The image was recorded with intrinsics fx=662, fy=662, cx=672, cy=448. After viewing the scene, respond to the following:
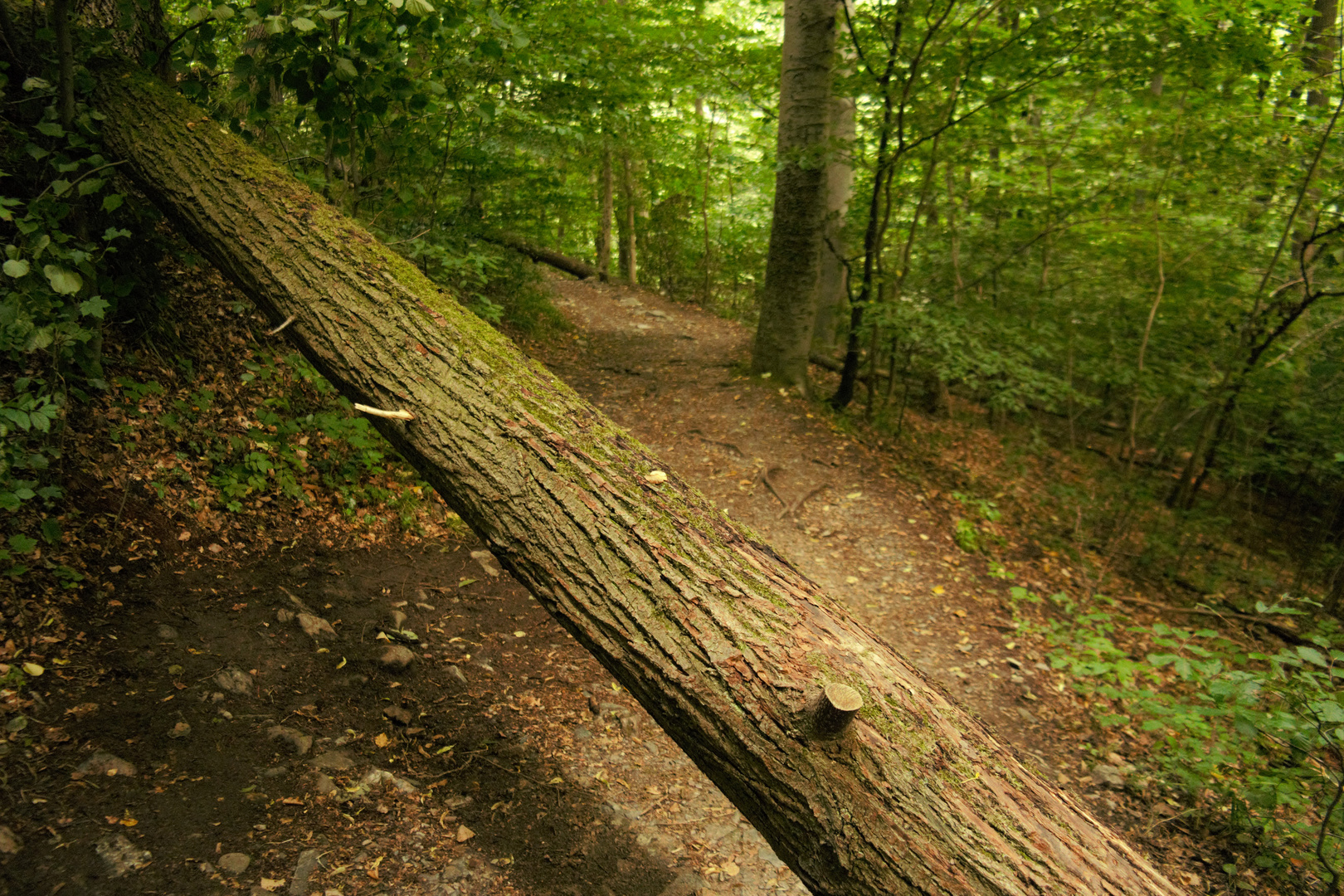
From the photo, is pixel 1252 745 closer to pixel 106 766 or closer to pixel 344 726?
pixel 344 726

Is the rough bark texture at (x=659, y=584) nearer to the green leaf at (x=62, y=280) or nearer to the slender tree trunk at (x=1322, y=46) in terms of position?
the green leaf at (x=62, y=280)

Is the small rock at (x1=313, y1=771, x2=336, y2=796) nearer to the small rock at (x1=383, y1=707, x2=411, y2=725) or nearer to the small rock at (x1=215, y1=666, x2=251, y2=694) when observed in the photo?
the small rock at (x1=383, y1=707, x2=411, y2=725)

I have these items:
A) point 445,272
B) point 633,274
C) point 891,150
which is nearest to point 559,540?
point 445,272

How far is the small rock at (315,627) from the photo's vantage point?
3.10 meters

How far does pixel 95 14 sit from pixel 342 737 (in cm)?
415

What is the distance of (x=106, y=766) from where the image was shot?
216 cm

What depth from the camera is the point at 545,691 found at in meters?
3.35

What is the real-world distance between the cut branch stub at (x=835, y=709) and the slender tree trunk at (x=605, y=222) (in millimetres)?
10538

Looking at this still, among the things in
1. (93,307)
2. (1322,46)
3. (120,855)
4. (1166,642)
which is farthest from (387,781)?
(1322,46)

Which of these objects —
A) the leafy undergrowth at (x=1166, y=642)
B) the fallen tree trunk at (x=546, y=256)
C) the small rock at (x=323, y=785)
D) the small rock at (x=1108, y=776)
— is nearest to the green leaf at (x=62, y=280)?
the small rock at (x=323, y=785)

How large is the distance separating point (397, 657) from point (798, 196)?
5928 millimetres

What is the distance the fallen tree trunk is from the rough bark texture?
13.6 feet

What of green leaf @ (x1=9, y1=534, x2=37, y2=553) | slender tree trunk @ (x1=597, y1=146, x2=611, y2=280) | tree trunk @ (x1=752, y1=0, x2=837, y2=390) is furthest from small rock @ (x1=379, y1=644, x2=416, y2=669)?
slender tree trunk @ (x1=597, y1=146, x2=611, y2=280)

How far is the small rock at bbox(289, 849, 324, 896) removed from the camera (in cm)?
204
